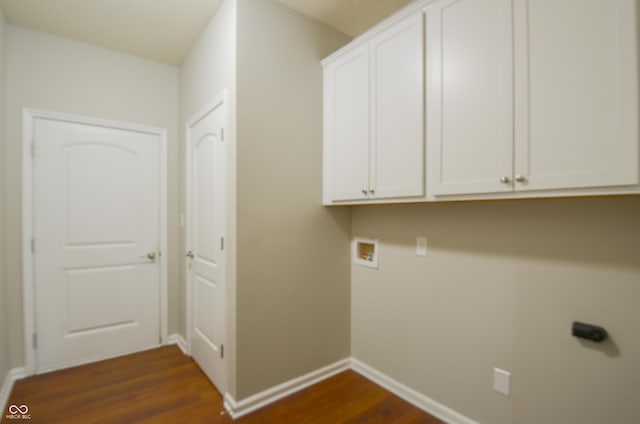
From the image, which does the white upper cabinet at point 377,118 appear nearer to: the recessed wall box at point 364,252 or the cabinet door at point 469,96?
the cabinet door at point 469,96

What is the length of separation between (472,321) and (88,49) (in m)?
3.68

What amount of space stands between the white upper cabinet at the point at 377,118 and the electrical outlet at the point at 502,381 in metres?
1.07

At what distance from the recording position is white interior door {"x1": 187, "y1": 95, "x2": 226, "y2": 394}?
2.08 m

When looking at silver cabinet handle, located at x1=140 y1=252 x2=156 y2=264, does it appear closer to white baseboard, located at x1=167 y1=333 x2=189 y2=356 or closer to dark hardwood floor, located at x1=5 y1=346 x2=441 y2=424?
white baseboard, located at x1=167 y1=333 x2=189 y2=356

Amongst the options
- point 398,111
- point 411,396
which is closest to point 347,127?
point 398,111

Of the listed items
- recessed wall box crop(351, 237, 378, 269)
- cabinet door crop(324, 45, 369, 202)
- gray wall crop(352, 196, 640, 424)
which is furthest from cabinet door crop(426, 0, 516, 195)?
recessed wall box crop(351, 237, 378, 269)

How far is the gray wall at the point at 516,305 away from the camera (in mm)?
1259

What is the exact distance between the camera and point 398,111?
68.4 inches

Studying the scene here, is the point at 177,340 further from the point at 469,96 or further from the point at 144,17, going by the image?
the point at 469,96

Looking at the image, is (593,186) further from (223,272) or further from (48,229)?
(48,229)

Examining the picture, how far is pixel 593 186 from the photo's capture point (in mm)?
1076

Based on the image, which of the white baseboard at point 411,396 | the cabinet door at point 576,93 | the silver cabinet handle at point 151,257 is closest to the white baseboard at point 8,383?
the silver cabinet handle at point 151,257

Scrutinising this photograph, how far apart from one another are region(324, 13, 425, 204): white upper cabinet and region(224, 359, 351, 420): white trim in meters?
1.34

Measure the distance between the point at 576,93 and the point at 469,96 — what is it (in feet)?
1.37
